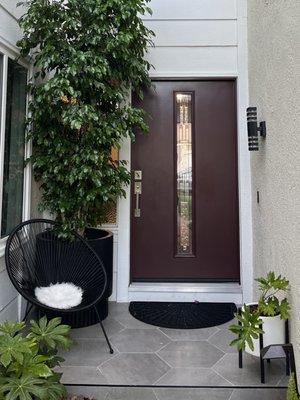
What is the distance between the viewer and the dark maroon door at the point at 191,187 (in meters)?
3.13

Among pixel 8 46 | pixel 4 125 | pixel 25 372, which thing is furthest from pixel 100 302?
pixel 8 46

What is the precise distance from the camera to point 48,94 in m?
2.34

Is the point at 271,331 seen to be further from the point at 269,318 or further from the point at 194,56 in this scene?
the point at 194,56

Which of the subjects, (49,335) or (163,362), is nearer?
(49,335)

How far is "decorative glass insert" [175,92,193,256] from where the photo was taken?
3.16 meters

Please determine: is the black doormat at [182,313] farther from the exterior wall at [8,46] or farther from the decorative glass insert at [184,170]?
the exterior wall at [8,46]

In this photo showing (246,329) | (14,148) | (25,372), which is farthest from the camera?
(14,148)

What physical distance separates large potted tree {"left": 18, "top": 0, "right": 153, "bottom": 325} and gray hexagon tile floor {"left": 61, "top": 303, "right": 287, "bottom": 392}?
1.15ft

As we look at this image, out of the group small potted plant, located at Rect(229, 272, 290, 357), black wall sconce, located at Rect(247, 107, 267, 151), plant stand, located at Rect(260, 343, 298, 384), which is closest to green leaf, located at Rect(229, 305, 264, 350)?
small potted plant, located at Rect(229, 272, 290, 357)

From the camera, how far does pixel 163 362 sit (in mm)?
2061

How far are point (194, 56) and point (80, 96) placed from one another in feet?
4.07

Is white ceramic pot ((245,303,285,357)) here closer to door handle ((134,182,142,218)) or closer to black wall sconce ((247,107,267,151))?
black wall sconce ((247,107,267,151))

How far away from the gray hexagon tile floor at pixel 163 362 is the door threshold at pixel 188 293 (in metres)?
0.43

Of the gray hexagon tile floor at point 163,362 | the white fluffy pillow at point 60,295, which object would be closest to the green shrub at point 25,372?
the gray hexagon tile floor at point 163,362
